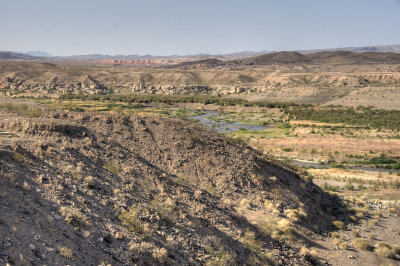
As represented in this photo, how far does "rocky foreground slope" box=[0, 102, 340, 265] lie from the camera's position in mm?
9492

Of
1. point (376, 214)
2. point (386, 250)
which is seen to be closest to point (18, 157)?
point (386, 250)

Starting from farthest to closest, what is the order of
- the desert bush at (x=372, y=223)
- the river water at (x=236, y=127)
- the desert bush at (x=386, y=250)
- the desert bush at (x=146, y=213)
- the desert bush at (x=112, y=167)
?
1. the river water at (x=236, y=127)
2. the desert bush at (x=372, y=223)
3. the desert bush at (x=386, y=250)
4. the desert bush at (x=112, y=167)
5. the desert bush at (x=146, y=213)

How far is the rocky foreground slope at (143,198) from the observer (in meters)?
9.49

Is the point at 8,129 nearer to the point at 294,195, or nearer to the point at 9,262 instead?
the point at 9,262

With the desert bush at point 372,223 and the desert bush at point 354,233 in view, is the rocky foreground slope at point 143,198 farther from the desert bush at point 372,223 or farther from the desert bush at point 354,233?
the desert bush at point 372,223

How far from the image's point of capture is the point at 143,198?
13820 mm

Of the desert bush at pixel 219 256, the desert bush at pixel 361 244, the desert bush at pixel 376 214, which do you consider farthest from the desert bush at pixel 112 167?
the desert bush at pixel 376 214

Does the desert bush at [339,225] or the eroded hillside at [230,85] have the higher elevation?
the eroded hillside at [230,85]

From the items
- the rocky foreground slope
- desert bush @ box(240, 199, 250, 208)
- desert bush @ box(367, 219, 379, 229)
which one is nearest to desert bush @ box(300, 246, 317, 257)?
the rocky foreground slope

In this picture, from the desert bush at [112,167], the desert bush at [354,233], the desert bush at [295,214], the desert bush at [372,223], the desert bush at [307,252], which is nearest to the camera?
the desert bush at [307,252]

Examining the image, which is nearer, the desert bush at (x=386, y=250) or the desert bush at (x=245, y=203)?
the desert bush at (x=386, y=250)

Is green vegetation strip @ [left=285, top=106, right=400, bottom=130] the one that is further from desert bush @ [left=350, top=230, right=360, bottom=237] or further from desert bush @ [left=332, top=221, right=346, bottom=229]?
desert bush @ [left=350, top=230, right=360, bottom=237]

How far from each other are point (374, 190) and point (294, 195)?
1176 cm

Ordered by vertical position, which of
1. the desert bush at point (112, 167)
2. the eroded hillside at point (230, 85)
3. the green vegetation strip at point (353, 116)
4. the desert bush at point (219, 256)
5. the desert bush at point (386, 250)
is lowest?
the desert bush at point (386, 250)
